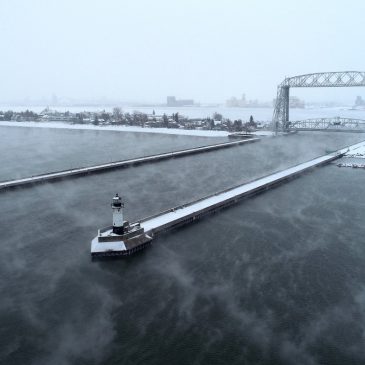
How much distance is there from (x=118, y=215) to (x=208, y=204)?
5.59m

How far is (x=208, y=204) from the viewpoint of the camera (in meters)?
17.7

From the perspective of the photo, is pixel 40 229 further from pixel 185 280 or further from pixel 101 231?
pixel 185 280

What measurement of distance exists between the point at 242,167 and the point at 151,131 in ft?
110

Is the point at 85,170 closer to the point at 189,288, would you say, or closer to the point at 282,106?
the point at 189,288

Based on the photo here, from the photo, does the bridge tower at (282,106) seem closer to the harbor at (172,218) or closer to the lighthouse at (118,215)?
the harbor at (172,218)

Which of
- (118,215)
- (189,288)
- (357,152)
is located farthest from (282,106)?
(189,288)

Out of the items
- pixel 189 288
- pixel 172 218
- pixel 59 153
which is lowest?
pixel 189 288

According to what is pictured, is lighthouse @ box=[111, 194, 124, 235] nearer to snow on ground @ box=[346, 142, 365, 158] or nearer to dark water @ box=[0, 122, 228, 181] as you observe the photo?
dark water @ box=[0, 122, 228, 181]

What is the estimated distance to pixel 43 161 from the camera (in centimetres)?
3052

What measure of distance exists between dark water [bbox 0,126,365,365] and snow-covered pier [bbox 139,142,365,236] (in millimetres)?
494

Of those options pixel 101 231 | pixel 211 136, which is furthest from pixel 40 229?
pixel 211 136

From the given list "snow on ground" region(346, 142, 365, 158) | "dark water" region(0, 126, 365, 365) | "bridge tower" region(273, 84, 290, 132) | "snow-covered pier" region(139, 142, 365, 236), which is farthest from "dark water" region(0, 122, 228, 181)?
"bridge tower" region(273, 84, 290, 132)

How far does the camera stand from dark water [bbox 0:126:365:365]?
8.50m

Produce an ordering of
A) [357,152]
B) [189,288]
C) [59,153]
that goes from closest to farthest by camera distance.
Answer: [189,288]
[59,153]
[357,152]
